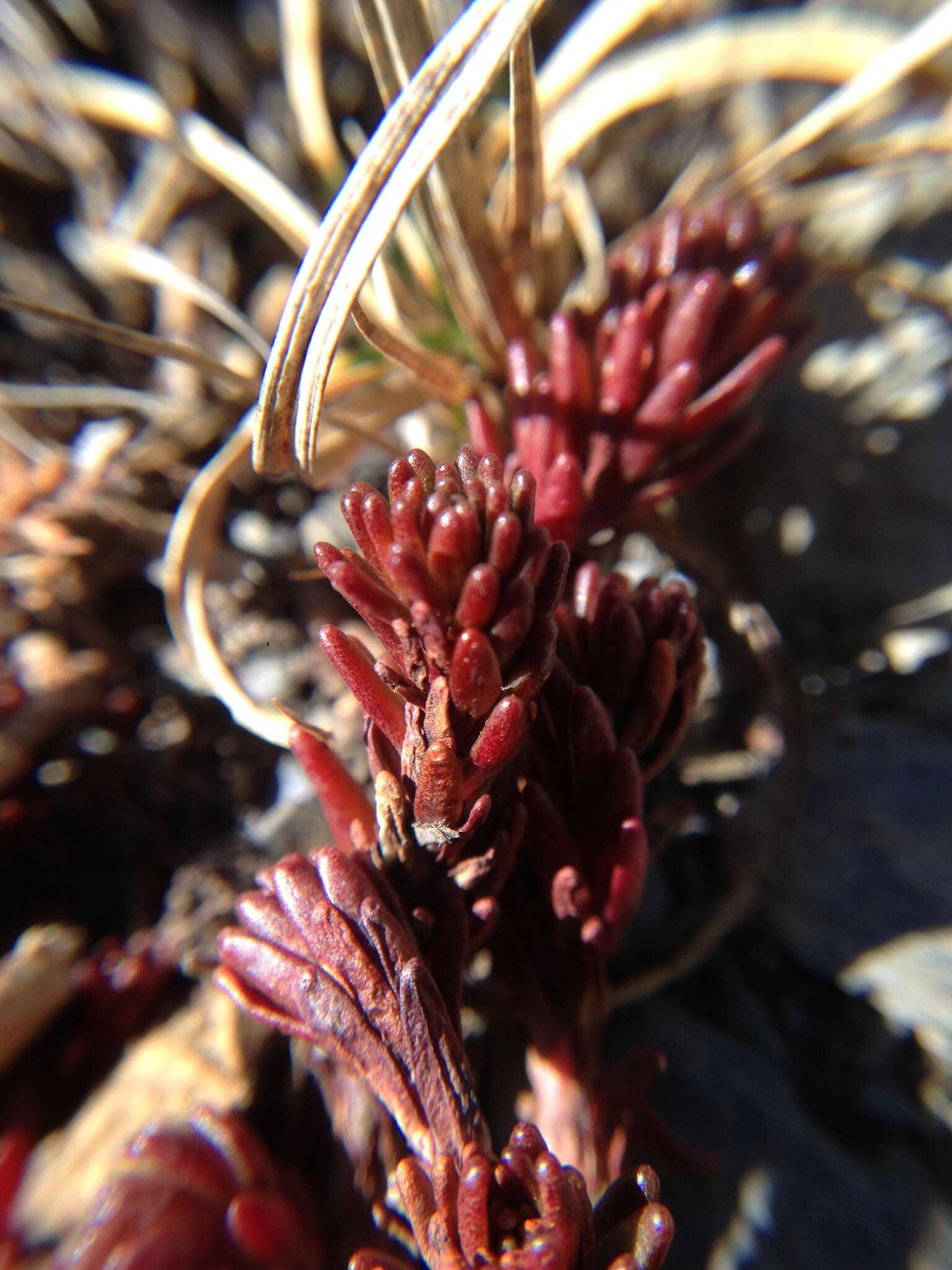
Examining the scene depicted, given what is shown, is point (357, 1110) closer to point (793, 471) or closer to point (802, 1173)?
point (802, 1173)

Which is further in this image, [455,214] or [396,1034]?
[455,214]

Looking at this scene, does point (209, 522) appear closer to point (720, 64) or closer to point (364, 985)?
point (364, 985)

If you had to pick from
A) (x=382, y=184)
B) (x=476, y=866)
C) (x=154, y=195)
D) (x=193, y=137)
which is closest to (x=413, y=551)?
(x=476, y=866)

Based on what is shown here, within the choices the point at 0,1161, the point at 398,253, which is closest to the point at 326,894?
the point at 0,1161

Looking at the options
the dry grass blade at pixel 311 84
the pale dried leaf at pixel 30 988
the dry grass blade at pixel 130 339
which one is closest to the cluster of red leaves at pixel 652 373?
the dry grass blade at pixel 130 339

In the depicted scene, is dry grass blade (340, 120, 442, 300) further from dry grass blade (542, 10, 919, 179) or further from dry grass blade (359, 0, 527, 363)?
dry grass blade (542, 10, 919, 179)

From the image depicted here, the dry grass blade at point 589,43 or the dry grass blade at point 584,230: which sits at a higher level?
the dry grass blade at point 589,43

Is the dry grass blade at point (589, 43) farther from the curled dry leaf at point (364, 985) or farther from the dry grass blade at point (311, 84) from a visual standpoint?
the curled dry leaf at point (364, 985)
